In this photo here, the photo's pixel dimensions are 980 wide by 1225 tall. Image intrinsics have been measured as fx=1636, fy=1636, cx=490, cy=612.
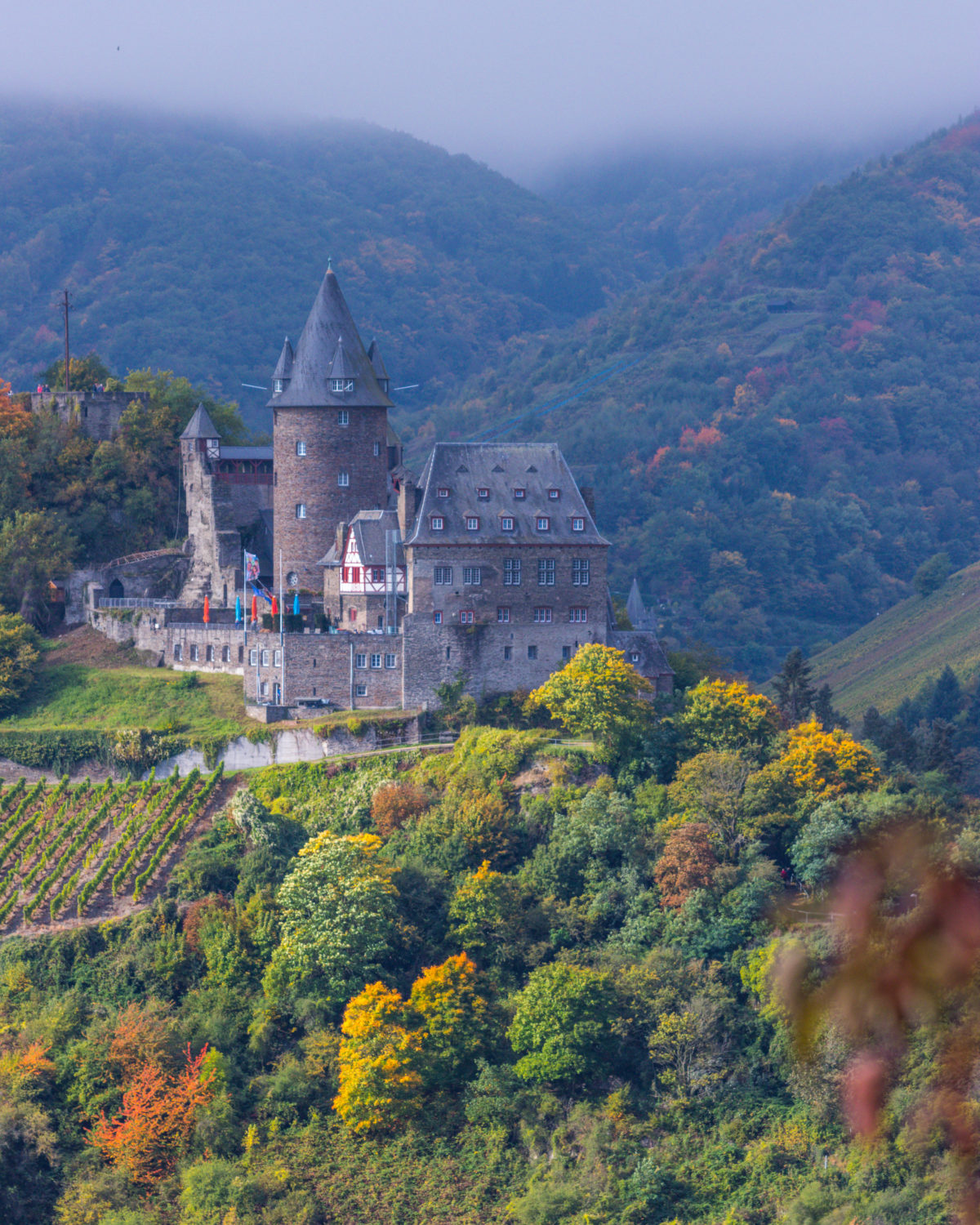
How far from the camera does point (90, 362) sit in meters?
95.0

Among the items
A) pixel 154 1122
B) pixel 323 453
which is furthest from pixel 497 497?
pixel 154 1122

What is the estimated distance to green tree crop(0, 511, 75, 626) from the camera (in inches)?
3118

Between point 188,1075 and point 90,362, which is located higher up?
point 90,362

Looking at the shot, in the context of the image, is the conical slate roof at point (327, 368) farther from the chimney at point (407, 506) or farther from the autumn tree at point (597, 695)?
the autumn tree at point (597, 695)

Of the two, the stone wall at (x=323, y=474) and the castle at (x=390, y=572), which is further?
the stone wall at (x=323, y=474)

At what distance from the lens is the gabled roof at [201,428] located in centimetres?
8300

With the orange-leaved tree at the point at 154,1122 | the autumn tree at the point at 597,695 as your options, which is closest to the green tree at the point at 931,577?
the autumn tree at the point at 597,695

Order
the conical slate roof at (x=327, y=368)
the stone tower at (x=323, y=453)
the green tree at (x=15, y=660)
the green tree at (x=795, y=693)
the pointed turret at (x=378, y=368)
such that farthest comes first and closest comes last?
the pointed turret at (x=378, y=368) → the stone tower at (x=323, y=453) → the conical slate roof at (x=327, y=368) → the green tree at (x=795, y=693) → the green tree at (x=15, y=660)

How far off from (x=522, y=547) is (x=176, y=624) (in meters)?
18.2

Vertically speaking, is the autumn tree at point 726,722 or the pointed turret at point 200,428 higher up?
the pointed turret at point 200,428

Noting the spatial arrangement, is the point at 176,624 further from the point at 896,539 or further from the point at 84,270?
the point at 84,270

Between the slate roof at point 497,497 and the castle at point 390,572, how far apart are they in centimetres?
7

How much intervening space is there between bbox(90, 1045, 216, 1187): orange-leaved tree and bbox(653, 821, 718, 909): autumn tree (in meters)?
16.0

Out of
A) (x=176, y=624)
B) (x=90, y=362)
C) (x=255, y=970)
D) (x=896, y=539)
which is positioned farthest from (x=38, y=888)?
(x=896, y=539)
